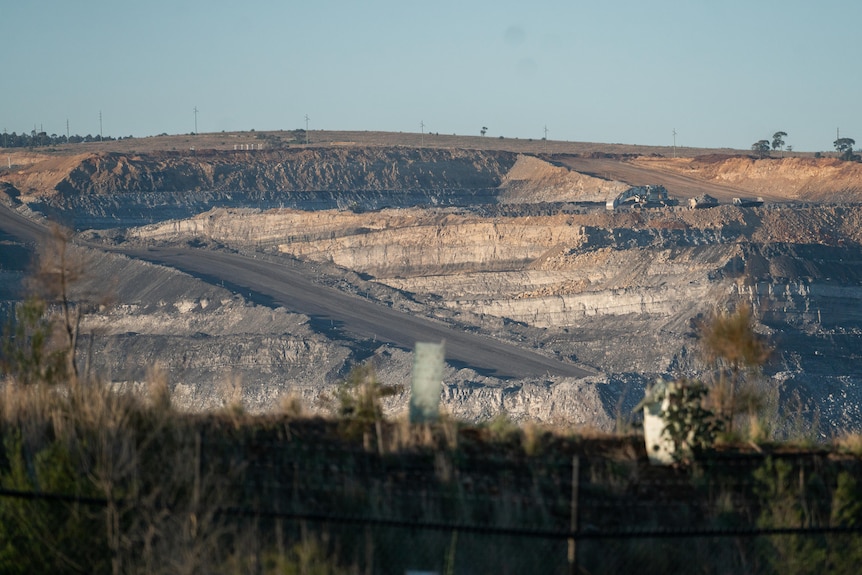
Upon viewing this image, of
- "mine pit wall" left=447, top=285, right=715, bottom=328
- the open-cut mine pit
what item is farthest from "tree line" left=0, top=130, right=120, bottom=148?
"mine pit wall" left=447, top=285, right=715, bottom=328

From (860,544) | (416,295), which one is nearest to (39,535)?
(860,544)

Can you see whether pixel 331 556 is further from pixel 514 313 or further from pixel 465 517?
pixel 514 313

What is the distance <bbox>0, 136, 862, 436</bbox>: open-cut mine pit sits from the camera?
4119 centimetres

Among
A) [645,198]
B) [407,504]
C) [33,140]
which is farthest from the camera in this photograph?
[33,140]

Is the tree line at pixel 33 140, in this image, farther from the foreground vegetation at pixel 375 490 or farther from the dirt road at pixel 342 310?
the foreground vegetation at pixel 375 490

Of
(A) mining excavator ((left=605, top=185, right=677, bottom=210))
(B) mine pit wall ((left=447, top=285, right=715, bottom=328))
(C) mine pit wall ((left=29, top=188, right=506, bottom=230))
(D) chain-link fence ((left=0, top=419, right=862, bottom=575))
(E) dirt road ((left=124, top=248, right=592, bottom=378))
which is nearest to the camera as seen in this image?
(D) chain-link fence ((left=0, top=419, right=862, bottom=575))

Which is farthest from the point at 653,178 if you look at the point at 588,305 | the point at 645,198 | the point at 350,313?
the point at 350,313

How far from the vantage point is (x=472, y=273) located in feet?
210

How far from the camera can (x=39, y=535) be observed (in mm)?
9500

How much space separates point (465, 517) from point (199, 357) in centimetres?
3723

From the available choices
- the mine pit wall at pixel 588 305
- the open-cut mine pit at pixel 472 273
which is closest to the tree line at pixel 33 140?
the open-cut mine pit at pixel 472 273

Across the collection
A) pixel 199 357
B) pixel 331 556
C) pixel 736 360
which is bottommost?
pixel 199 357

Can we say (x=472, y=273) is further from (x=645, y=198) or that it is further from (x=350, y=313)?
(x=645, y=198)

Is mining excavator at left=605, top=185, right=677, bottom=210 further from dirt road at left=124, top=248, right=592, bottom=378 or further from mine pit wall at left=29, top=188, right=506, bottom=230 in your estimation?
dirt road at left=124, top=248, right=592, bottom=378
